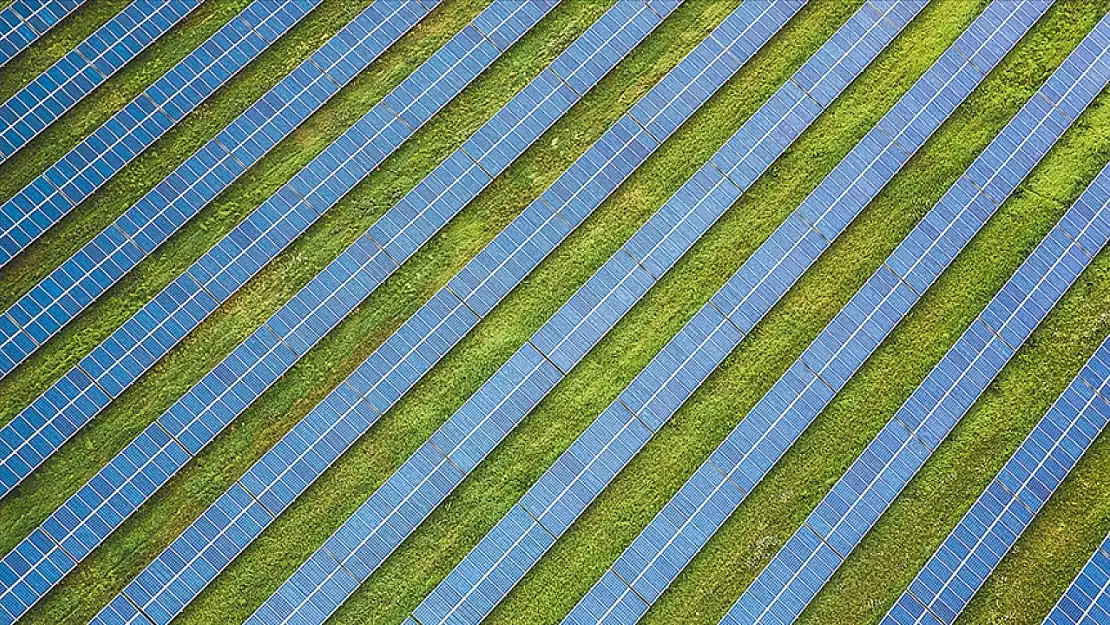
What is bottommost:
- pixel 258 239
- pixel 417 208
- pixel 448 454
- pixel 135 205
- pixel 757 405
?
pixel 135 205

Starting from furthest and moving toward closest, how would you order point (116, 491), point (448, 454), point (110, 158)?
point (110, 158) → point (448, 454) → point (116, 491)

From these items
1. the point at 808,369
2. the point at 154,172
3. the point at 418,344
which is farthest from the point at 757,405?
the point at 154,172

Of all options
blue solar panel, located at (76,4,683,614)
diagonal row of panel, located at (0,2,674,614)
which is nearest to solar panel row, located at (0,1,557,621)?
diagonal row of panel, located at (0,2,674,614)

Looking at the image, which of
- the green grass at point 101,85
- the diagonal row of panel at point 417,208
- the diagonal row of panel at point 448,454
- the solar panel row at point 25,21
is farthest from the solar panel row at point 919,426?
the solar panel row at point 25,21

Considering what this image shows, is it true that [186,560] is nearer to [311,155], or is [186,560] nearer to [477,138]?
[311,155]

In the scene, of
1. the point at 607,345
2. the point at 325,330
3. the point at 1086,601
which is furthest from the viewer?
the point at 607,345

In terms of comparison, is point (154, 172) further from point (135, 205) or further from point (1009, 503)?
point (1009, 503)

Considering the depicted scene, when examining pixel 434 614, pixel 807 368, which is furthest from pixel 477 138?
pixel 434 614
